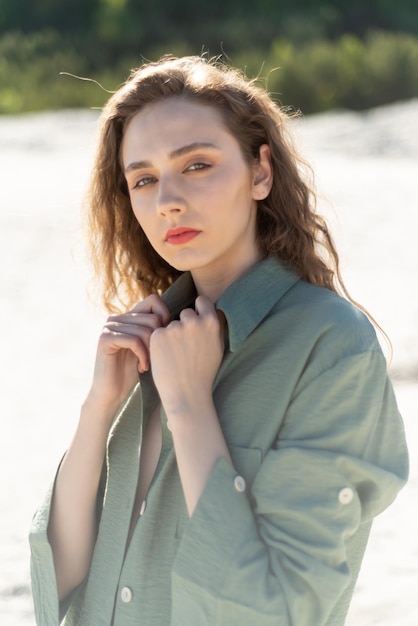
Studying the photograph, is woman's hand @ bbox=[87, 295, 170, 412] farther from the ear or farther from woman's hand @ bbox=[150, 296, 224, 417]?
the ear

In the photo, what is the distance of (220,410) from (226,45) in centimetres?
2160

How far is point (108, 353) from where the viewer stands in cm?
188

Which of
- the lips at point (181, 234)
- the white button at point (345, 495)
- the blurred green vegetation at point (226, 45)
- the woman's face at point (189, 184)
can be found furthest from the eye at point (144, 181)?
the blurred green vegetation at point (226, 45)

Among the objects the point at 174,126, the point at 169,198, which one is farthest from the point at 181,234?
the point at 174,126

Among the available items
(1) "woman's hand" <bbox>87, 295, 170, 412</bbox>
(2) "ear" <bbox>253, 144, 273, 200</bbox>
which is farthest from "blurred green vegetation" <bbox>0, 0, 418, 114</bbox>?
(1) "woman's hand" <bbox>87, 295, 170, 412</bbox>

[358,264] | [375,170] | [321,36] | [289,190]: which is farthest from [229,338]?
[321,36]

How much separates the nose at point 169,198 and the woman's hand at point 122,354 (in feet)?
0.67

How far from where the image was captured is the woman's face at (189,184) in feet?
5.82

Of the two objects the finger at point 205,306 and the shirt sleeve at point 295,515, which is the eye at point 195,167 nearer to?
the finger at point 205,306

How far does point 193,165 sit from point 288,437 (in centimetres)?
48

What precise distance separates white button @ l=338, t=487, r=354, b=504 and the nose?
1.72 ft

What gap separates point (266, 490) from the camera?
156 cm

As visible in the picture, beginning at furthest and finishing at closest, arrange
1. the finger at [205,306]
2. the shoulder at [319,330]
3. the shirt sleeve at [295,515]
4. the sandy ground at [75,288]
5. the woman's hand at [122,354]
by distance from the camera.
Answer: the sandy ground at [75,288] → the woman's hand at [122,354] → the finger at [205,306] → the shoulder at [319,330] → the shirt sleeve at [295,515]

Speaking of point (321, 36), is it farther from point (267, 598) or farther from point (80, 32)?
point (267, 598)
